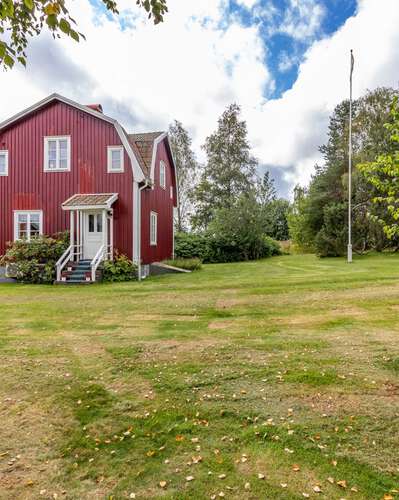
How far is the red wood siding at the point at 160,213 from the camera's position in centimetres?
1552

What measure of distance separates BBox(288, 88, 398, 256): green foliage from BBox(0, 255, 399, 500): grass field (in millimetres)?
16295

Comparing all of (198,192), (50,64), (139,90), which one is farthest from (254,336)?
(198,192)

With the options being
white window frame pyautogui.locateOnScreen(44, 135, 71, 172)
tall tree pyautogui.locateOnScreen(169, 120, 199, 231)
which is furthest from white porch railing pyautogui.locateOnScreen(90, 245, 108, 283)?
tall tree pyautogui.locateOnScreen(169, 120, 199, 231)

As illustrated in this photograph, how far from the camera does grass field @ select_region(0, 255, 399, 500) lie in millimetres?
2469

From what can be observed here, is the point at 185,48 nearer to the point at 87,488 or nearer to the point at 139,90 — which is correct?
the point at 139,90

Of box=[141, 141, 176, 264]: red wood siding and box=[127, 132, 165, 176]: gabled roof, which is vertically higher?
box=[127, 132, 165, 176]: gabled roof

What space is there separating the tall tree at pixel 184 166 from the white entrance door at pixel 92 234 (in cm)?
1848

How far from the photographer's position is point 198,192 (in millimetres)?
32938

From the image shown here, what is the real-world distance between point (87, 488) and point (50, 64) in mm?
7451

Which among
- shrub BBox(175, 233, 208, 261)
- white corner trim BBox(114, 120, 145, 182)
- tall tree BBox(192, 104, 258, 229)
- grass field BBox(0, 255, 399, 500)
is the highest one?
tall tree BBox(192, 104, 258, 229)

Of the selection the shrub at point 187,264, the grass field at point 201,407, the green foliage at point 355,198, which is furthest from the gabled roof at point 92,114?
the green foliage at point 355,198

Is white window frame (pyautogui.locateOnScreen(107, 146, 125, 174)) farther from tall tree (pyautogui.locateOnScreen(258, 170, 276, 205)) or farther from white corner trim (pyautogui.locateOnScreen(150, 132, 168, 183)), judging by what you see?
tall tree (pyautogui.locateOnScreen(258, 170, 276, 205))

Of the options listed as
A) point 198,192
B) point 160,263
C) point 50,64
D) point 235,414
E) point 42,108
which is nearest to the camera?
point 235,414

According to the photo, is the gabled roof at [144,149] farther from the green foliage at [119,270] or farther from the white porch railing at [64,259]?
the white porch railing at [64,259]
